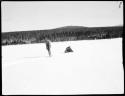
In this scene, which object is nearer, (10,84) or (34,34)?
(10,84)

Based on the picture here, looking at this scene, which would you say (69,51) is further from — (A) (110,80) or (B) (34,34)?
(B) (34,34)

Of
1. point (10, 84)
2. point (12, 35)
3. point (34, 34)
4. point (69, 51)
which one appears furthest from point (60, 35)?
point (10, 84)

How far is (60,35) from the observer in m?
95.4

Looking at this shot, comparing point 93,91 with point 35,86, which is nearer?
point 93,91

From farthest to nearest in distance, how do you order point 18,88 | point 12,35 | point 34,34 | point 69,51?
1. point 34,34
2. point 12,35
3. point 69,51
4. point 18,88

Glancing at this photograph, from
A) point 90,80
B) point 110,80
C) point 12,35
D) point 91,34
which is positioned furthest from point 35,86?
point 91,34

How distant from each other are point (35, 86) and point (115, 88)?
187 centimetres

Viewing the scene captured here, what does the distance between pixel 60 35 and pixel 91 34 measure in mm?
15090

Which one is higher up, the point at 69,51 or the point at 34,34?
the point at 34,34

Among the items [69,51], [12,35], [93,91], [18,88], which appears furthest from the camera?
[12,35]

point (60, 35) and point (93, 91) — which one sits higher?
point (60, 35)

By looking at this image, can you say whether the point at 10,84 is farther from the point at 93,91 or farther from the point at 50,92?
the point at 93,91

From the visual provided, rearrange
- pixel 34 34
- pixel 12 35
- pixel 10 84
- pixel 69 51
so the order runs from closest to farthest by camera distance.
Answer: pixel 10 84, pixel 69 51, pixel 12 35, pixel 34 34

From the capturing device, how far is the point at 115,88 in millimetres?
4113
